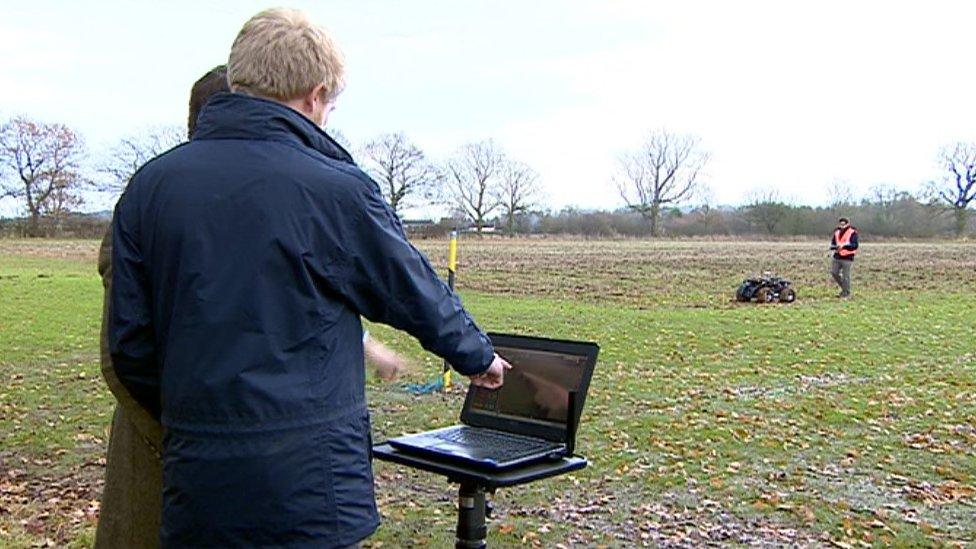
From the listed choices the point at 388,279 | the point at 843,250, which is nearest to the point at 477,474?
the point at 388,279

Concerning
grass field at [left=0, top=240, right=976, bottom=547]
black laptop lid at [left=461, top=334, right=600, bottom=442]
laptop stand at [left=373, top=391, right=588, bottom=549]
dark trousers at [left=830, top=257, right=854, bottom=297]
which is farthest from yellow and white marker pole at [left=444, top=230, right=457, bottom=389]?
dark trousers at [left=830, top=257, right=854, bottom=297]

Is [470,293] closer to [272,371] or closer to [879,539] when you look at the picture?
[879,539]

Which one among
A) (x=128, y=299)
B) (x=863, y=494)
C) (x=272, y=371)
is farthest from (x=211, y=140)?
(x=863, y=494)

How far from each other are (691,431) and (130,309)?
6105 mm

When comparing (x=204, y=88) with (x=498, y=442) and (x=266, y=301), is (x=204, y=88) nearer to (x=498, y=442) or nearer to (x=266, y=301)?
(x=266, y=301)

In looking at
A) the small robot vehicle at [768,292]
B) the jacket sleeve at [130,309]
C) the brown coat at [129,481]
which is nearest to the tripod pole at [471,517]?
the brown coat at [129,481]

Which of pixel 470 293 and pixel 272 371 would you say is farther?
pixel 470 293

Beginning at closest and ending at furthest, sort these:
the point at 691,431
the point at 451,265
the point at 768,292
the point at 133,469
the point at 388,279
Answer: the point at 388,279 → the point at 133,469 → the point at 691,431 → the point at 451,265 → the point at 768,292

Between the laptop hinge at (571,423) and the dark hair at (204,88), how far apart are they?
48.4 inches

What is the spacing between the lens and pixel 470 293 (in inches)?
858

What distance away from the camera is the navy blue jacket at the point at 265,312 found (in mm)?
2000

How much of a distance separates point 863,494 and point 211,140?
5.04 m

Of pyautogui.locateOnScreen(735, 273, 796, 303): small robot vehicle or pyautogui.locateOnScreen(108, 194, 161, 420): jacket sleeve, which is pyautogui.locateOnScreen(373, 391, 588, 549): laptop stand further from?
pyautogui.locateOnScreen(735, 273, 796, 303): small robot vehicle

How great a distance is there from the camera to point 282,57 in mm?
2148
